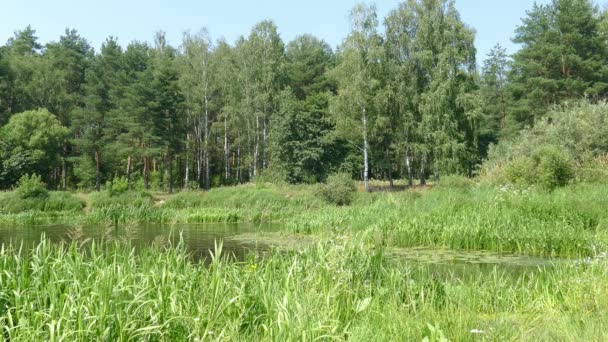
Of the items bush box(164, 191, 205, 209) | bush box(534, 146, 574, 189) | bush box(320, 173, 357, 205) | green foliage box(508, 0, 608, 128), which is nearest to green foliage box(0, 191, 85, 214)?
bush box(164, 191, 205, 209)

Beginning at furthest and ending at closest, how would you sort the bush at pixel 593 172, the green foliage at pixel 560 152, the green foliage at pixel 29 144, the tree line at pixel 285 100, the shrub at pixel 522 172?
the green foliage at pixel 29 144 → the tree line at pixel 285 100 → the bush at pixel 593 172 → the shrub at pixel 522 172 → the green foliage at pixel 560 152

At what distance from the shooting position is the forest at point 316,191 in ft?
14.4

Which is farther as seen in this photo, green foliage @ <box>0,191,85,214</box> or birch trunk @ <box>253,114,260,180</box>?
birch trunk @ <box>253,114,260,180</box>

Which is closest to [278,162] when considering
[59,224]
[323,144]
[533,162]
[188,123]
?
[323,144]

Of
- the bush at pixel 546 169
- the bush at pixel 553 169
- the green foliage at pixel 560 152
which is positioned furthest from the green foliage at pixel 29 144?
the bush at pixel 553 169

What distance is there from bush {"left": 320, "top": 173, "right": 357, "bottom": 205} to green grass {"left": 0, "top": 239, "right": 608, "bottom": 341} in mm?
22893

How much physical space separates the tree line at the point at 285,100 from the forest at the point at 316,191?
21cm

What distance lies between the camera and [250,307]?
4715 mm

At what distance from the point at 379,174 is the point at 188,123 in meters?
23.9

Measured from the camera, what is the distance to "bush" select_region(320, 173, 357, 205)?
1144 inches

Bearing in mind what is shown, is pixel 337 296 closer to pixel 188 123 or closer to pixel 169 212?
pixel 169 212

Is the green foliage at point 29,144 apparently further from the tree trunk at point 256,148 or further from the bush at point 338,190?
the bush at point 338,190

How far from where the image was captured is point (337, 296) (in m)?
5.09

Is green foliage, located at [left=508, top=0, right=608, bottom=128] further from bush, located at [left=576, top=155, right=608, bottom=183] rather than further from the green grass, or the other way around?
the green grass
